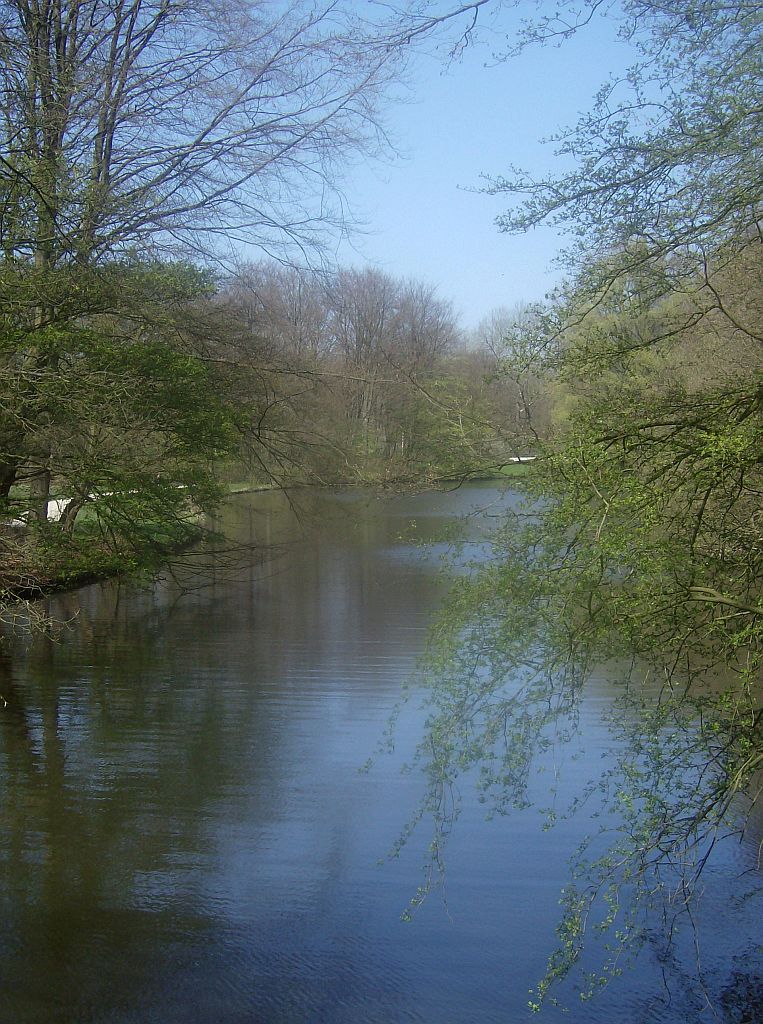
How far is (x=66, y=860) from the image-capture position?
614 centimetres

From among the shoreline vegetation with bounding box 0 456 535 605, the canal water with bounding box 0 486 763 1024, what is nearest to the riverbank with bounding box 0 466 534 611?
the shoreline vegetation with bounding box 0 456 535 605

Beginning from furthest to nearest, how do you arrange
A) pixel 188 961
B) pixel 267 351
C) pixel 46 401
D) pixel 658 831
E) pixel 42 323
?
pixel 267 351, pixel 42 323, pixel 46 401, pixel 188 961, pixel 658 831

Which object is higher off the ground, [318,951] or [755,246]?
[755,246]

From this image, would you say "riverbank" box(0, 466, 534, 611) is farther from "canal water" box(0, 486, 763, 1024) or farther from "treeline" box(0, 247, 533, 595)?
"canal water" box(0, 486, 763, 1024)

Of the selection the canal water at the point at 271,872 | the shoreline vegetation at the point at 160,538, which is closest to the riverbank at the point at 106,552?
the shoreline vegetation at the point at 160,538

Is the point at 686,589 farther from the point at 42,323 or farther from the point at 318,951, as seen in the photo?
the point at 42,323

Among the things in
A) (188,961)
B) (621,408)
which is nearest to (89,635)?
(188,961)

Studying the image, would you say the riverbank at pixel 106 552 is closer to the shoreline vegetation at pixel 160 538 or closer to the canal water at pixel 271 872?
the shoreline vegetation at pixel 160 538

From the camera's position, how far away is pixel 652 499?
484 cm

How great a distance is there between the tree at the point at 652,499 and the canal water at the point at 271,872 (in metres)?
0.31

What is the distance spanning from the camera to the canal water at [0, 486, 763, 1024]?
479 cm

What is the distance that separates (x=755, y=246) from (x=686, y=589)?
260 centimetres

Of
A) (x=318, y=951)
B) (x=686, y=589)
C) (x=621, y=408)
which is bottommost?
(x=318, y=951)

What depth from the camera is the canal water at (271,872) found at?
15.7 feet
